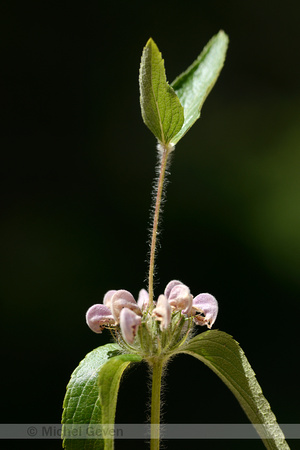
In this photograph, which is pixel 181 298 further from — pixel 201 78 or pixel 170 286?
pixel 201 78

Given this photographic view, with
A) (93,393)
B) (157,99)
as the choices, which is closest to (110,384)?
(93,393)

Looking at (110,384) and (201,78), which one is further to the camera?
(201,78)

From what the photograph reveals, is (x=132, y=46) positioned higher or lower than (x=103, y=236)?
higher

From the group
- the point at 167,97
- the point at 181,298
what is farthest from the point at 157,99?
the point at 181,298

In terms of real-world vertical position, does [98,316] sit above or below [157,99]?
below

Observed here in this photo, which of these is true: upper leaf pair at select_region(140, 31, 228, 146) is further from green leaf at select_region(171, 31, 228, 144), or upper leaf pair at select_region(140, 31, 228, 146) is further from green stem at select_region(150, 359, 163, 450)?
green stem at select_region(150, 359, 163, 450)

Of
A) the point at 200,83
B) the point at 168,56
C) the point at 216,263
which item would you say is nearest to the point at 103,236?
the point at 216,263

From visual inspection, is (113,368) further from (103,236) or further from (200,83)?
(103,236)
